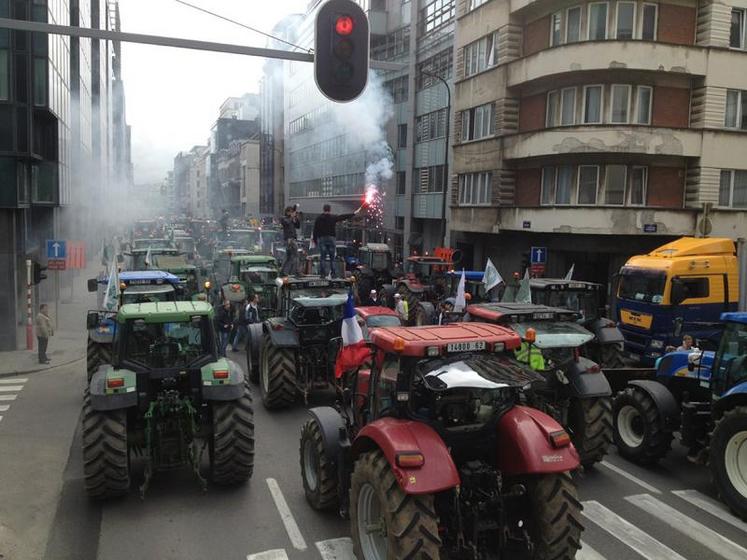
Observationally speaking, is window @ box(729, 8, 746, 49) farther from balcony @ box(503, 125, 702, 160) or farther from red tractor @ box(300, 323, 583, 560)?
red tractor @ box(300, 323, 583, 560)

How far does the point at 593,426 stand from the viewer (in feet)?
27.7

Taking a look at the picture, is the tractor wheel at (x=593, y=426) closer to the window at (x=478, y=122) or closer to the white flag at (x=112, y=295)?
the white flag at (x=112, y=295)

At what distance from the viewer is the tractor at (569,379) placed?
8430 millimetres

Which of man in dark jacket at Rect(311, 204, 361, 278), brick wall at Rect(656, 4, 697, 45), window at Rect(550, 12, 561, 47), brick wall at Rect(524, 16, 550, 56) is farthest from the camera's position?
brick wall at Rect(524, 16, 550, 56)

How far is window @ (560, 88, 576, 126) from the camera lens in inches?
914

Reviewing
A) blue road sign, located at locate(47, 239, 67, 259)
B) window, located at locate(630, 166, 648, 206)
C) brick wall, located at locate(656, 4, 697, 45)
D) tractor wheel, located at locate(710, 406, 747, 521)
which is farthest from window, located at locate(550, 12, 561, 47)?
tractor wheel, located at locate(710, 406, 747, 521)

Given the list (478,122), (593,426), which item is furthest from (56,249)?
(478,122)

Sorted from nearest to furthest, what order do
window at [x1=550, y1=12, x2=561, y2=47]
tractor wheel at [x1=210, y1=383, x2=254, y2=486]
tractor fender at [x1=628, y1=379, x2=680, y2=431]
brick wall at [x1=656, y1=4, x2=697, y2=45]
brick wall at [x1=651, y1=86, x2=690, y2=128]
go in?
tractor wheel at [x1=210, y1=383, x2=254, y2=486], tractor fender at [x1=628, y1=379, x2=680, y2=431], brick wall at [x1=656, y1=4, x2=697, y2=45], brick wall at [x1=651, y1=86, x2=690, y2=128], window at [x1=550, y1=12, x2=561, y2=47]

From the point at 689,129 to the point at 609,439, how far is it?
17432mm

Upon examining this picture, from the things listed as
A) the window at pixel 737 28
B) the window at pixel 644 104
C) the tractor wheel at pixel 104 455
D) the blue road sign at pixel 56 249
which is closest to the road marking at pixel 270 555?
the tractor wheel at pixel 104 455

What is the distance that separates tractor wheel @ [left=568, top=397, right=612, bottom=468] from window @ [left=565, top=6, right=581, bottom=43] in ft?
58.6

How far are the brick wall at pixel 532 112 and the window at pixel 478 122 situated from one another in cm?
153

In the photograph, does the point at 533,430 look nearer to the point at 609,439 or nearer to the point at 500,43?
the point at 609,439

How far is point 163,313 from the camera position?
798 cm
